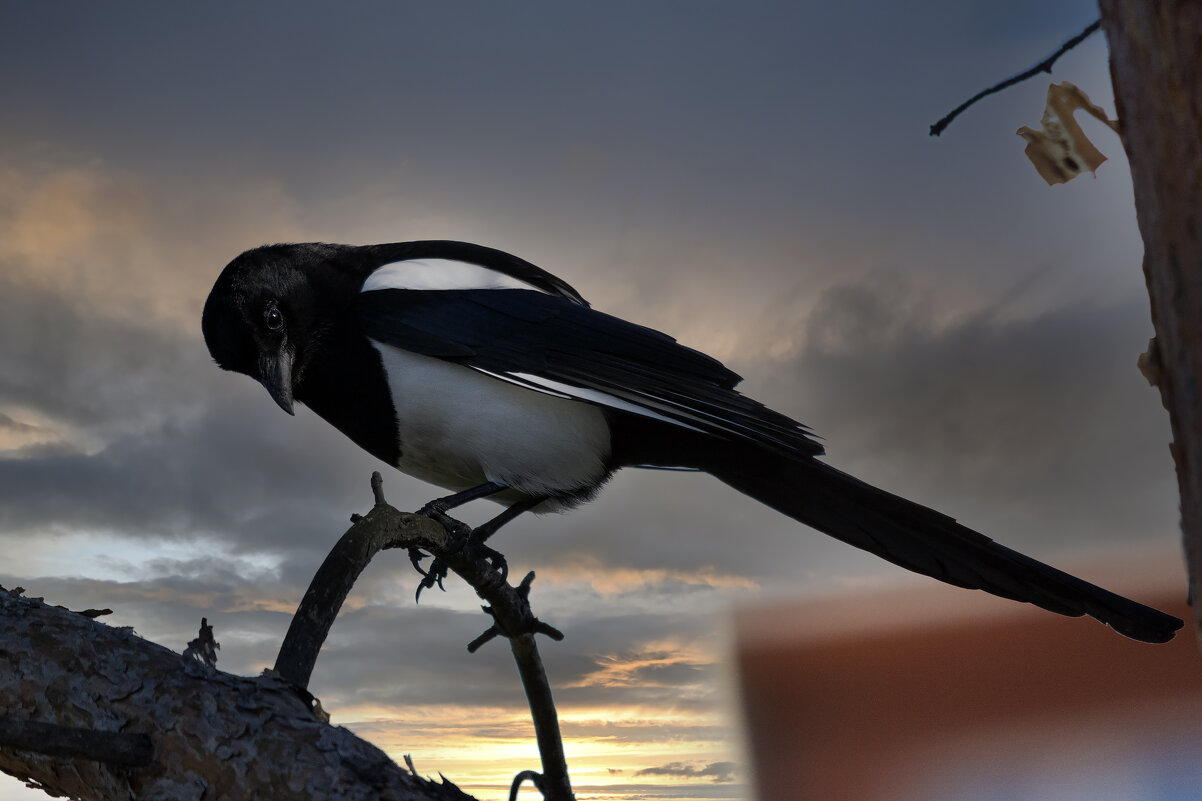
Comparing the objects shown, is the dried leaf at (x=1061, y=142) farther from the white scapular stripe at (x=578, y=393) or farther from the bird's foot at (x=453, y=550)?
the bird's foot at (x=453, y=550)

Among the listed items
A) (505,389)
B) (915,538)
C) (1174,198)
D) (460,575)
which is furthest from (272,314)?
(1174,198)

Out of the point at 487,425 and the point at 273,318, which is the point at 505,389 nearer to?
the point at 487,425

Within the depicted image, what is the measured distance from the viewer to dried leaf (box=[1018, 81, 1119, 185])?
752 millimetres

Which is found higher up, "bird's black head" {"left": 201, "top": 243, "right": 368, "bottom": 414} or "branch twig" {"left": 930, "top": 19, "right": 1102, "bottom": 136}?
"bird's black head" {"left": 201, "top": 243, "right": 368, "bottom": 414}

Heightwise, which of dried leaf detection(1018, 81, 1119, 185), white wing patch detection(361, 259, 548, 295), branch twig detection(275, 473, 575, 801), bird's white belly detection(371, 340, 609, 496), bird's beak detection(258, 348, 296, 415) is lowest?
A: branch twig detection(275, 473, 575, 801)

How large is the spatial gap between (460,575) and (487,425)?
0.79 feet

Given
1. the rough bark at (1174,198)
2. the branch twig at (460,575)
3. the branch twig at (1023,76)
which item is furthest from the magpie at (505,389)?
the rough bark at (1174,198)

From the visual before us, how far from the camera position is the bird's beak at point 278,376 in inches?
61.4

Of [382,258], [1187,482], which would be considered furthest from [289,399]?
[1187,482]

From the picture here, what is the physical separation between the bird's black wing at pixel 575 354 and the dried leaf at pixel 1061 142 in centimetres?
58

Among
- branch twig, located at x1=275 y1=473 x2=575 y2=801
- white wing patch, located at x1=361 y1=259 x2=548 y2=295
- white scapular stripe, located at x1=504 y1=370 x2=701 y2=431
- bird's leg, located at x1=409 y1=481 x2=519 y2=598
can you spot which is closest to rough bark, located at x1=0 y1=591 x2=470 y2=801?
branch twig, located at x1=275 y1=473 x2=575 y2=801

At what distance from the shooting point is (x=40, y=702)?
82 cm

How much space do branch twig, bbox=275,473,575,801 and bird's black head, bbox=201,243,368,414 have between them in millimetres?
390

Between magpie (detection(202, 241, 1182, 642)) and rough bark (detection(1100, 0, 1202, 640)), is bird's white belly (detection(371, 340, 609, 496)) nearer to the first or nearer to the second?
magpie (detection(202, 241, 1182, 642))
